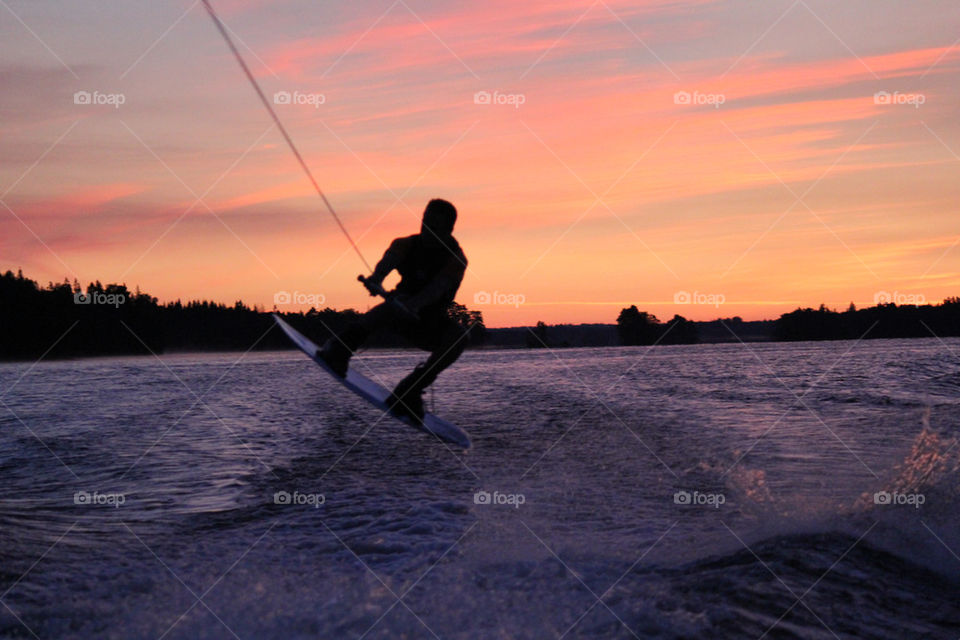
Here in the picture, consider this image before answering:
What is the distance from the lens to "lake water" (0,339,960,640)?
4633mm

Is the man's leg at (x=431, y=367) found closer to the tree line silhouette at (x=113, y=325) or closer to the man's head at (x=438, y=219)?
the man's head at (x=438, y=219)

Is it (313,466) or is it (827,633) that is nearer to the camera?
(827,633)

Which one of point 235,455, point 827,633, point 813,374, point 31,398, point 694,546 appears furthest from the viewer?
point 813,374

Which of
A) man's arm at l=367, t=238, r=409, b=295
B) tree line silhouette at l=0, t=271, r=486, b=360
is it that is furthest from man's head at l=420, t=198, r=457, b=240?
tree line silhouette at l=0, t=271, r=486, b=360

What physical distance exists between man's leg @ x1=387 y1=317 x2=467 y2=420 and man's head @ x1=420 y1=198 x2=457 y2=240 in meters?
1.11

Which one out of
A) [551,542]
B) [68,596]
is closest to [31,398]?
[68,596]

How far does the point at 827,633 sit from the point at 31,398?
20.7 m

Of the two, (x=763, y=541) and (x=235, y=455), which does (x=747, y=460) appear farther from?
(x=235, y=455)

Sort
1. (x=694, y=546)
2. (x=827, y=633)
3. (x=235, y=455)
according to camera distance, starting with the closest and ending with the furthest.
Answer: (x=827, y=633), (x=694, y=546), (x=235, y=455)

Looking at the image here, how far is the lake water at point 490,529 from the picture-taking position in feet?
15.2

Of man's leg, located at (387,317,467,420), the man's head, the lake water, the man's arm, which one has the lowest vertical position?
the lake water

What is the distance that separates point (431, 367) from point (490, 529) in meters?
2.47

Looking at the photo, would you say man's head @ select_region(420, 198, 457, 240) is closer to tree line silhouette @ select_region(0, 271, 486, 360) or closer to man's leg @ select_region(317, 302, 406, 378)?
man's leg @ select_region(317, 302, 406, 378)

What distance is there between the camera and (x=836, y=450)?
1016 centimetres
